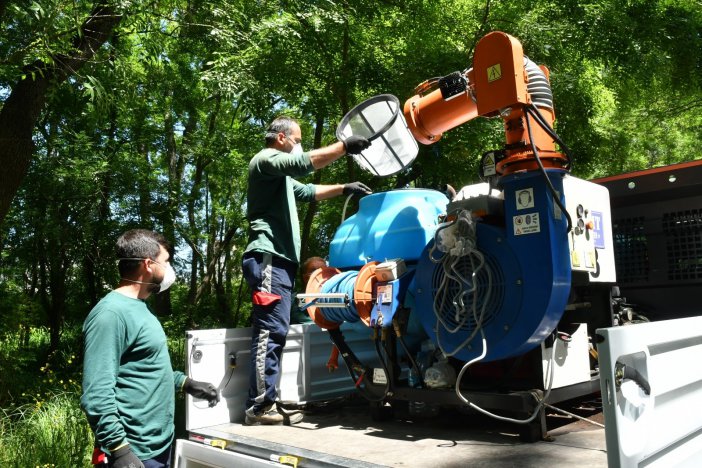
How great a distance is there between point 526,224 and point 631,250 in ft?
4.90

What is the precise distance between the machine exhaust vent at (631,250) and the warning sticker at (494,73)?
1.57 meters

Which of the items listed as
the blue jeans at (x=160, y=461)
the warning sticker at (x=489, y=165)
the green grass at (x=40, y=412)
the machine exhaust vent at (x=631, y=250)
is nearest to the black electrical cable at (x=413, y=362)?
the warning sticker at (x=489, y=165)

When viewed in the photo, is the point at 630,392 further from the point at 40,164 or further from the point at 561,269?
the point at 40,164

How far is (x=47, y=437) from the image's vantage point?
5.00 meters

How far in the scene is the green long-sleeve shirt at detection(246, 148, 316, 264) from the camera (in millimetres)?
3248

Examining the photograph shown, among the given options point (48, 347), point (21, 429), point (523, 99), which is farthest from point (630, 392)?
point (48, 347)

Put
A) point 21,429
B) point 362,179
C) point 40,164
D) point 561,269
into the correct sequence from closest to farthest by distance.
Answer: point 561,269, point 21,429, point 362,179, point 40,164

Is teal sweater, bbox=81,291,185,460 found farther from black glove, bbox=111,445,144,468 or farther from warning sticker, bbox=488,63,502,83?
warning sticker, bbox=488,63,502,83

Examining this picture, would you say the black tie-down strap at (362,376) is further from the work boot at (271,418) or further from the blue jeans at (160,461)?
the blue jeans at (160,461)

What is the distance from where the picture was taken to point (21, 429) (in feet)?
17.4

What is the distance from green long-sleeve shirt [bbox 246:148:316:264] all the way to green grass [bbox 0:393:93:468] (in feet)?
8.28

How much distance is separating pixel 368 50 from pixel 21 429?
5290mm

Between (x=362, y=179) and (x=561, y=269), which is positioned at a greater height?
(x=362, y=179)

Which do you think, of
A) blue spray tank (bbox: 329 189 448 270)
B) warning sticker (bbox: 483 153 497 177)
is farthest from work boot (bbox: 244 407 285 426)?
warning sticker (bbox: 483 153 497 177)
